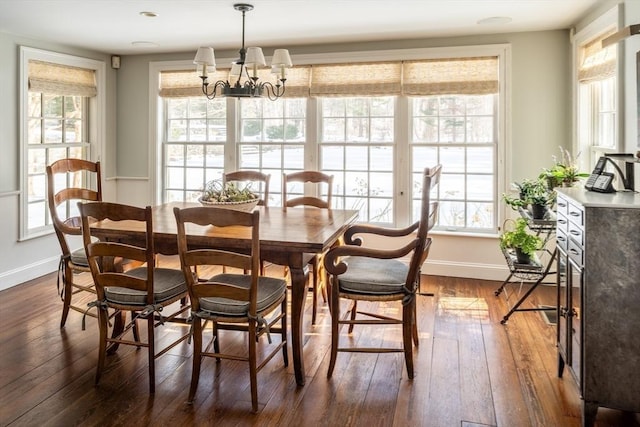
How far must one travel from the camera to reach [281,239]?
266 cm

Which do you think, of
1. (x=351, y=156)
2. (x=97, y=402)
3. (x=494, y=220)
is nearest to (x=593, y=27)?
(x=494, y=220)

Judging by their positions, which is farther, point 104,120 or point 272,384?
point 104,120

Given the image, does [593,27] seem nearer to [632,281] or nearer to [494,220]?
[494,220]

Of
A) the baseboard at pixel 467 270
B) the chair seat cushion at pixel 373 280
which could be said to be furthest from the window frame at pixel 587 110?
the chair seat cushion at pixel 373 280

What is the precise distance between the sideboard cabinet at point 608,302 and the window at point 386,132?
2.56 m

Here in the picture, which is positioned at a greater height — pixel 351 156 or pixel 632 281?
pixel 351 156

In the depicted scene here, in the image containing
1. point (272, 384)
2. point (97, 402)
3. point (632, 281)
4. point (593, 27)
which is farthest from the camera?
point (593, 27)

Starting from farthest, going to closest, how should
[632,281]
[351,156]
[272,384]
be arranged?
[351,156] < [272,384] < [632,281]

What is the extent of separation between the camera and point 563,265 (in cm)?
270

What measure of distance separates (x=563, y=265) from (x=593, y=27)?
2.13 metres

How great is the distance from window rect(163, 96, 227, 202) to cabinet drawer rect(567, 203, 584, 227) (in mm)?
3970

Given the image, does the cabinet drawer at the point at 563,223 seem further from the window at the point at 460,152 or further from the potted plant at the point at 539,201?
the window at the point at 460,152

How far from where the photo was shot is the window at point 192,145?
5551mm

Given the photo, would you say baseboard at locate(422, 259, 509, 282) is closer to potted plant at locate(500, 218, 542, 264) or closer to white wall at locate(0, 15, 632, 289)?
white wall at locate(0, 15, 632, 289)
